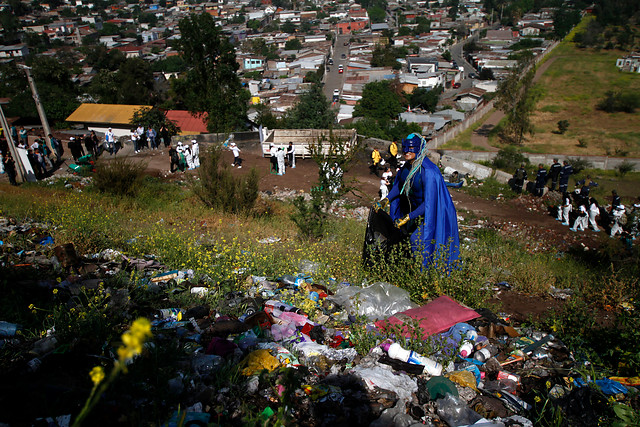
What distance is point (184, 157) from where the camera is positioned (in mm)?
13508

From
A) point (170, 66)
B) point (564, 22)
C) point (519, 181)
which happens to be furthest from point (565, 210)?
point (564, 22)

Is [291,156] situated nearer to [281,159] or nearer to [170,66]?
[281,159]

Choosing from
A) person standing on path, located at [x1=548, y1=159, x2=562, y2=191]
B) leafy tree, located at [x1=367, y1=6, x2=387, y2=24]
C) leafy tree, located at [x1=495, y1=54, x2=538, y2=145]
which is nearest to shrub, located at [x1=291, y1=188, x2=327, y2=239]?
person standing on path, located at [x1=548, y1=159, x2=562, y2=191]

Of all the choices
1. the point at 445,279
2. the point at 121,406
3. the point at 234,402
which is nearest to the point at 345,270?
the point at 445,279

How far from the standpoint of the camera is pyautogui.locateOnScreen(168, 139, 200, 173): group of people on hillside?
43.5ft

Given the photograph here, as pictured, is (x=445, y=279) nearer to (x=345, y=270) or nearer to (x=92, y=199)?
(x=345, y=270)

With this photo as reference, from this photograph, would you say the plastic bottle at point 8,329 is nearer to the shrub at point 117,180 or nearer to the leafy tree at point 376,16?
the shrub at point 117,180

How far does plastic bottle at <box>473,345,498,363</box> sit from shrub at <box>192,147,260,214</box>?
5750 millimetres

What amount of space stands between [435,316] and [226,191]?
573 centimetres

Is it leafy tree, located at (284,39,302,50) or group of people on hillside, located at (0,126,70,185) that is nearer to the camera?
group of people on hillside, located at (0,126,70,185)

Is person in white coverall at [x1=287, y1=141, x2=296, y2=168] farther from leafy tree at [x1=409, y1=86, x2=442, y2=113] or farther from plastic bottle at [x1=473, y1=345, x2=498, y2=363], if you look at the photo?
leafy tree at [x1=409, y1=86, x2=442, y2=113]

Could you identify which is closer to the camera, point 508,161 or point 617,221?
point 617,221

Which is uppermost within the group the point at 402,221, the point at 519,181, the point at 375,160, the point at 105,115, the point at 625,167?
the point at 402,221

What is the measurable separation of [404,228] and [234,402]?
2.73 m
